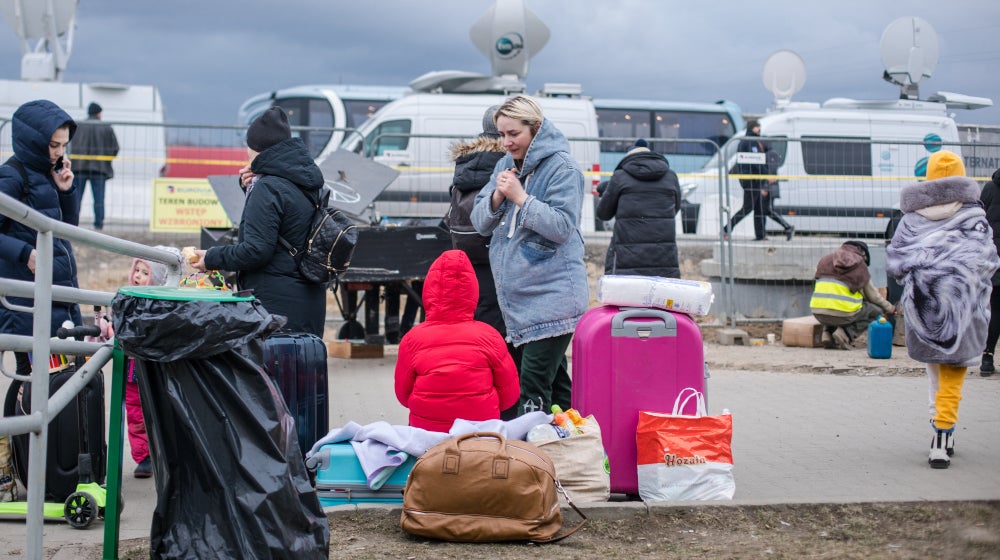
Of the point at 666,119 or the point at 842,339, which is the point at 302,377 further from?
the point at 666,119

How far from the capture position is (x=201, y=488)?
3656mm

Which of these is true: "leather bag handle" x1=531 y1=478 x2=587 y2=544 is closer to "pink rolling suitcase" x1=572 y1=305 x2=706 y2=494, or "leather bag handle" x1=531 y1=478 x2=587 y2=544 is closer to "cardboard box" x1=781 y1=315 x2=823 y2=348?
"pink rolling suitcase" x1=572 y1=305 x2=706 y2=494

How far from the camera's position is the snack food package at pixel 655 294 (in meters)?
5.17

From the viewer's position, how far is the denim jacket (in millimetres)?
5320

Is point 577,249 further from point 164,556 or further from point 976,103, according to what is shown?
point 976,103

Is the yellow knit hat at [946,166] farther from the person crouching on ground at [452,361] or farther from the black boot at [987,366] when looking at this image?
the black boot at [987,366]

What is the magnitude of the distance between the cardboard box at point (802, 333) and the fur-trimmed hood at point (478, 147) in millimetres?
6750

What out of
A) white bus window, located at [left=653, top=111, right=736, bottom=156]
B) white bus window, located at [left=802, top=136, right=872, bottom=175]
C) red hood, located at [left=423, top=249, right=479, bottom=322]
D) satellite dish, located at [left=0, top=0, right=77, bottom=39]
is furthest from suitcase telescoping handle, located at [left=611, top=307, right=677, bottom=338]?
white bus window, located at [left=653, top=111, right=736, bottom=156]

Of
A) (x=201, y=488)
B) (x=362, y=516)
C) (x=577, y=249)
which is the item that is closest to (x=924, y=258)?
(x=577, y=249)

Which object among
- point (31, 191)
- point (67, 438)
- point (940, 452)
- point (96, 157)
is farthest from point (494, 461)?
point (96, 157)

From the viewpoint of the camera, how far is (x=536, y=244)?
211 inches

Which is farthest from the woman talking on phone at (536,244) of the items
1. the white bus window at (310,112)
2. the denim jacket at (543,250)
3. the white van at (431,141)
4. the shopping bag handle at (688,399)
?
the white bus window at (310,112)

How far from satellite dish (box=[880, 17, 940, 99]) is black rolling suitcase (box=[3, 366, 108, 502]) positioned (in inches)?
796

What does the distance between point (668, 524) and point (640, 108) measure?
81.0ft
